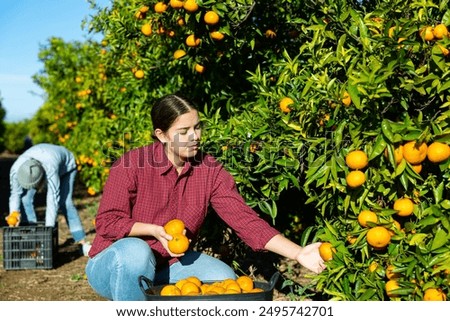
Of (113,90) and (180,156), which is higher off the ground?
(113,90)

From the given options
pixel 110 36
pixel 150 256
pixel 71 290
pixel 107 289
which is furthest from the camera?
pixel 110 36

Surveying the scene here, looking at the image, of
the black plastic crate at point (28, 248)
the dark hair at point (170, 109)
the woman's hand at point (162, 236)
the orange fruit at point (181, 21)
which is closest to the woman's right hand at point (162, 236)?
the woman's hand at point (162, 236)

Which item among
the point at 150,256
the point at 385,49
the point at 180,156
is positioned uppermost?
the point at 385,49

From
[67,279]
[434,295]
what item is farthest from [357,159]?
[67,279]

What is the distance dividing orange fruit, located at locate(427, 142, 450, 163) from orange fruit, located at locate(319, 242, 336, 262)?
0.60 metres

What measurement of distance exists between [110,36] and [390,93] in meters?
3.57

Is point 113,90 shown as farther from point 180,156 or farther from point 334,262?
point 334,262

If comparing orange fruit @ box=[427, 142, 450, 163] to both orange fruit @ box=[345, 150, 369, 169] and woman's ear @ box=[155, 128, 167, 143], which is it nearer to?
orange fruit @ box=[345, 150, 369, 169]

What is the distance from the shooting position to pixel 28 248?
5629 millimetres

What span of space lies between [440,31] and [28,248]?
14.5 feet

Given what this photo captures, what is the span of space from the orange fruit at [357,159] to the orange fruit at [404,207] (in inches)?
8.4

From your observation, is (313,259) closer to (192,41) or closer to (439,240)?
(439,240)

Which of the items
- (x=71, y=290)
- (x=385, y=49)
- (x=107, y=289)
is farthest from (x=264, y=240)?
(x=71, y=290)

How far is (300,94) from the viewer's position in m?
2.94
